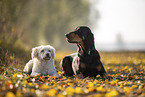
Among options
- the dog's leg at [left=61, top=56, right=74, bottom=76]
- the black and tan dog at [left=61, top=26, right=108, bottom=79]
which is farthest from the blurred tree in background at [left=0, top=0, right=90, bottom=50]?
the black and tan dog at [left=61, top=26, right=108, bottom=79]

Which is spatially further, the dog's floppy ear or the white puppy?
the white puppy

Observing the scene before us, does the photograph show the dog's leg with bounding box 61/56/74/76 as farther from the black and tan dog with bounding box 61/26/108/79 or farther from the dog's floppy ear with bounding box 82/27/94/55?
the dog's floppy ear with bounding box 82/27/94/55

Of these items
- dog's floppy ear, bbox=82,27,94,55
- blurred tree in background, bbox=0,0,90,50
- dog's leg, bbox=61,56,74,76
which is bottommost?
dog's leg, bbox=61,56,74,76

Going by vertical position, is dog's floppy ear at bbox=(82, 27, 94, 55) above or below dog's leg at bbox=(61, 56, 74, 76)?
above

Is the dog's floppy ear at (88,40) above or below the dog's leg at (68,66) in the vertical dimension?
above

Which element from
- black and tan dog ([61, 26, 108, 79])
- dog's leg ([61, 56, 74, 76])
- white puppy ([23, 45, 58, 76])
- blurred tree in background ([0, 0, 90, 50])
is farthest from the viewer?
blurred tree in background ([0, 0, 90, 50])

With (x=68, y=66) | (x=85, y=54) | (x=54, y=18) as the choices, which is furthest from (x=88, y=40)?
(x=54, y=18)

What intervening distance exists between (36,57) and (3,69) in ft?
3.04

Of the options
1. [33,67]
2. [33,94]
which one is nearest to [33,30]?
[33,67]

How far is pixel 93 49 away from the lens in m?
4.32

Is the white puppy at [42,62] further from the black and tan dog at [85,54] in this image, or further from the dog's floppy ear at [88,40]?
the dog's floppy ear at [88,40]

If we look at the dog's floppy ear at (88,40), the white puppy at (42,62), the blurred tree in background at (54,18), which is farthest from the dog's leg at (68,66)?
the blurred tree in background at (54,18)

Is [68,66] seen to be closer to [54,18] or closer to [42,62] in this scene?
[42,62]

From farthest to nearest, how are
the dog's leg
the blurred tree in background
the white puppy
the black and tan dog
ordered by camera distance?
the blurred tree in background → the dog's leg → the white puppy → the black and tan dog
